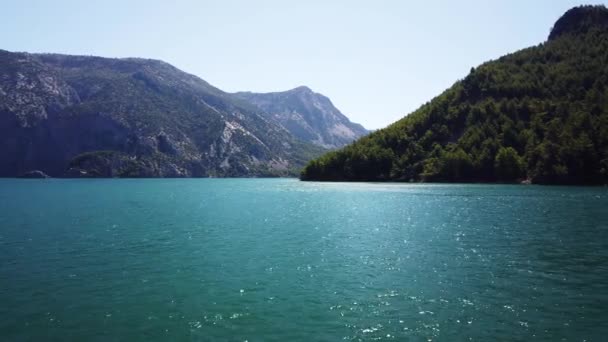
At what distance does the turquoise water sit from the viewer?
84.7 feet

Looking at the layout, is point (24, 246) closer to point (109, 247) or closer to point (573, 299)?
point (109, 247)

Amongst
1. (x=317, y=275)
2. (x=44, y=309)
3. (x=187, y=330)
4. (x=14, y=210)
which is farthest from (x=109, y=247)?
(x=14, y=210)

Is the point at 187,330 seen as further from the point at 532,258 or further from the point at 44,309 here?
the point at 532,258

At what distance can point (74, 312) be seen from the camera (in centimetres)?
A: 2855

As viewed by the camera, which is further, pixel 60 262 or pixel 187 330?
pixel 60 262

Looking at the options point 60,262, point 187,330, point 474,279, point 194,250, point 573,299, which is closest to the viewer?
point 187,330

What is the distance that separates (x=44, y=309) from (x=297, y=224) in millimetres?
47450

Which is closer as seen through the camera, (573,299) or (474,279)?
(573,299)

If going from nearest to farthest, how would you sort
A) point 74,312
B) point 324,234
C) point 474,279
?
point 74,312 < point 474,279 < point 324,234

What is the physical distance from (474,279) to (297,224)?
1573 inches

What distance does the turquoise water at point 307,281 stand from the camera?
84.7 feet

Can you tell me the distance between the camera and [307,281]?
122 ft

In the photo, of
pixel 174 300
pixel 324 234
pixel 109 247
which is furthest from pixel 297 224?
pixel 174 300

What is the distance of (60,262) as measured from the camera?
43.4 meters
